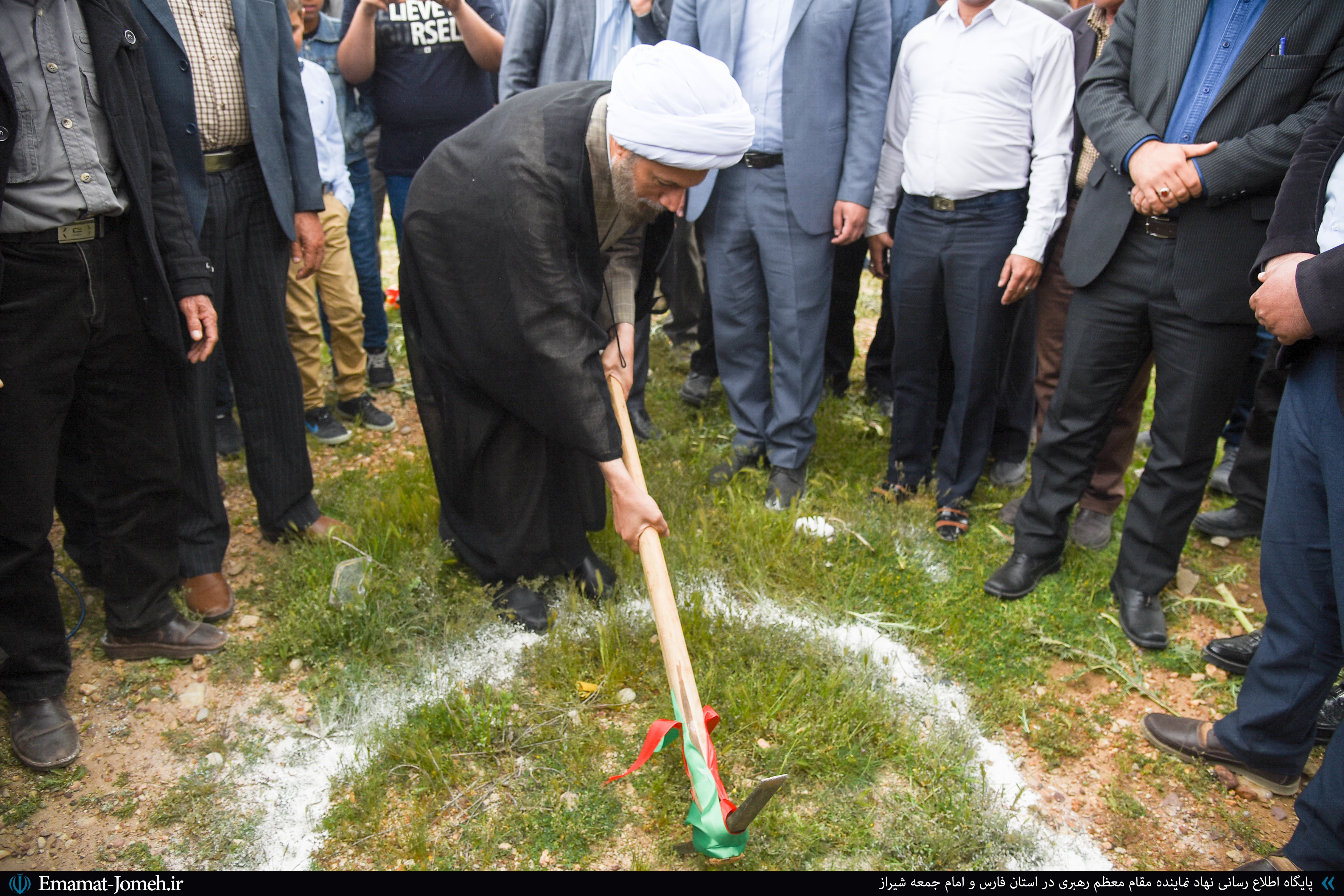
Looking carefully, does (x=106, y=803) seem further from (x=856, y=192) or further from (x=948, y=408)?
(x=948, y=408)

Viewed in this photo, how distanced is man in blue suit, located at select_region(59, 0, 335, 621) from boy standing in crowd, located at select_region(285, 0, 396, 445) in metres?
0.81

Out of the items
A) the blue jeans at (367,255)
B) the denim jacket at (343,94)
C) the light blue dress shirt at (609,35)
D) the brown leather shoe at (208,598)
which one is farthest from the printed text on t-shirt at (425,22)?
the brown leather shoe at (208,598)

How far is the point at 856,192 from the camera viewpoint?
3732 mm

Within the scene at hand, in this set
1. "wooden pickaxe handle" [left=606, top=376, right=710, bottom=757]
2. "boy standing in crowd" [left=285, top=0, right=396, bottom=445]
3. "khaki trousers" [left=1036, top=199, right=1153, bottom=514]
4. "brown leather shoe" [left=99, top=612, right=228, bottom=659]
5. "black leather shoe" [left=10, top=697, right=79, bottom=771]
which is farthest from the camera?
"boy standing in crowd" [left=285, top=0, right=396, bottom=445]

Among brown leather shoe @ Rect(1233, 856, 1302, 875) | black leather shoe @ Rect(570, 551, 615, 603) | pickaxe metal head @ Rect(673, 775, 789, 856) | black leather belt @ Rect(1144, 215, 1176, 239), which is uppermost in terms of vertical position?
black leather belt @ Rect(1144, 215, 1176, 239)

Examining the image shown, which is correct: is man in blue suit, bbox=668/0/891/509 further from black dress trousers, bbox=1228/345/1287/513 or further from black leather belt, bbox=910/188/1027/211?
black dress trousers, bbox=1228/345/1287/513

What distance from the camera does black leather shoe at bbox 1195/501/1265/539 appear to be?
3.89m

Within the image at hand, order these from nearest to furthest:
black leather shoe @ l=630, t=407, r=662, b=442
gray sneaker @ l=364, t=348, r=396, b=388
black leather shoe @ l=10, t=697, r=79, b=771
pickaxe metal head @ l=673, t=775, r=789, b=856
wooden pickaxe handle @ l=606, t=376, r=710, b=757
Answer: pickaxe metal head @ l=673, t=775, r=789, b=856, wooden pickaxe handle @ l=606, t=376, r=710, b=757, black leather shoe @ l=10, t=697, r=79, b=771, black leather shoe @ l=630, t=407, r=662, b=442, gray sneaker @ l=364, t=348, r=396, b=388

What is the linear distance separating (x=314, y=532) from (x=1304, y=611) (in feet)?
10.8

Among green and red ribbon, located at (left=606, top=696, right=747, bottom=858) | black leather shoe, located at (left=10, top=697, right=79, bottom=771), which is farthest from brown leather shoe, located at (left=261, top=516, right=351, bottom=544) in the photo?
green and red ribbon, located at (left=606, top=696, right=747, bottom=858)

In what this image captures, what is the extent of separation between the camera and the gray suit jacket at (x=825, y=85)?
356 centimetres

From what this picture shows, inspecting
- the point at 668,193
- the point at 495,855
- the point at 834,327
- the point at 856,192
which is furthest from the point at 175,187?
the point at 834,327

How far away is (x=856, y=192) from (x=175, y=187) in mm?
2463

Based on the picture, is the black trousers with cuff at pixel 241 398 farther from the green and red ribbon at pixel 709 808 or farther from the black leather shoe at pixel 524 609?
the green and red ribbon at pixel 709 808
